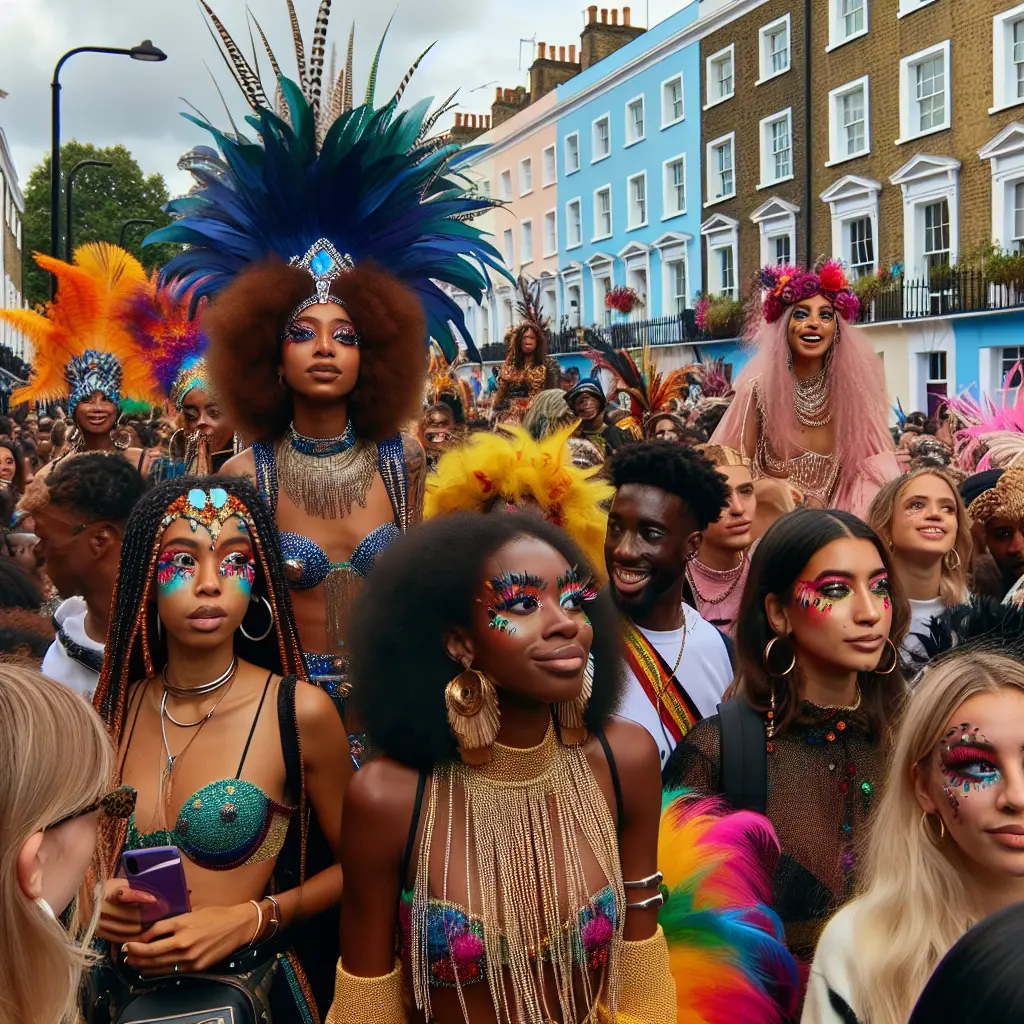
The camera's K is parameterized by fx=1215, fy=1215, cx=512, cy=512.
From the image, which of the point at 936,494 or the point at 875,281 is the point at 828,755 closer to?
the point at 936,494

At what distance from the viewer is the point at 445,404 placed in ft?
31.1

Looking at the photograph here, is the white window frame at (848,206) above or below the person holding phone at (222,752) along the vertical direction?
above

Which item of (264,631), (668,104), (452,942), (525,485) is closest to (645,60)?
(668,104)

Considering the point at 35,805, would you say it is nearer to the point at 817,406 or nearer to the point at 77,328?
the point at 817,406

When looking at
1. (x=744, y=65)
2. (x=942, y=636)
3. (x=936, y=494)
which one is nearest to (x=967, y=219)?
(x=744, y=65)

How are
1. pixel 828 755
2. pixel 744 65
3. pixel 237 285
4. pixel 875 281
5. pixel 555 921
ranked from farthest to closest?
pixel 744 65
pixel 875 281
pixel 237 285
pixel 828 755
pixel 555 921

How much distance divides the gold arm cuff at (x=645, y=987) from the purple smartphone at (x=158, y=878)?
0.89 meters

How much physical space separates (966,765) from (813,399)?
3798 mm

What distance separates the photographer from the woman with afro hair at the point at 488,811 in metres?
2.29

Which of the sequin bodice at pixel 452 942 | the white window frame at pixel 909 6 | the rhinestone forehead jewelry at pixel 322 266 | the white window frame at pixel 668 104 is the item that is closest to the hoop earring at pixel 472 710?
the sequin bodice at pixel 452 942

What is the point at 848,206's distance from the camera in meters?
25.4

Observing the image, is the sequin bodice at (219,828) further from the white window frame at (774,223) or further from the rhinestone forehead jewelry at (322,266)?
the white window frame at (774,223)

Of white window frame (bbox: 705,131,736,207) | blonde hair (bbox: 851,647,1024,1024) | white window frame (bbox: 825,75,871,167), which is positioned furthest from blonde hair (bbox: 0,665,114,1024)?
white window frame (bbox: 705,131,736,207)

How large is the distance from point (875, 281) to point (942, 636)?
Result: 862 inches
